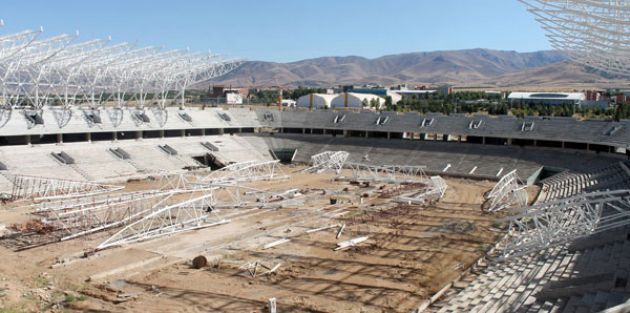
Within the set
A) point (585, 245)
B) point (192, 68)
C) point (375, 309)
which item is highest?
point (192, 68)

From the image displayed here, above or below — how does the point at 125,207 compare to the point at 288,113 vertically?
below

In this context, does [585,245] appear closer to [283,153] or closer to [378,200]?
[378,200]

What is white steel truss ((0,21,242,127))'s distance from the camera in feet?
147

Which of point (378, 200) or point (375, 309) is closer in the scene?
point (375, 309)

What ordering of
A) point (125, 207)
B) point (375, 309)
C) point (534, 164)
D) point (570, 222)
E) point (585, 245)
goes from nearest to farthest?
point (375, 309) → point (585, 245) → point (570, 222) → point (125, 207) → point (534, 164)

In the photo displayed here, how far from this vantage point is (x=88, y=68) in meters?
54.1

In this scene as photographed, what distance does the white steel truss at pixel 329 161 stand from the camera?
5006 cm

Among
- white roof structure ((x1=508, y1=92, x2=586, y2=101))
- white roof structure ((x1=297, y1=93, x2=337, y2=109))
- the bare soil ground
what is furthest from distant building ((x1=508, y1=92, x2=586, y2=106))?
the bare soil ground

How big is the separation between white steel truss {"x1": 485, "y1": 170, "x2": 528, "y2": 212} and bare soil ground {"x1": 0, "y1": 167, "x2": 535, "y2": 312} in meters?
1.57

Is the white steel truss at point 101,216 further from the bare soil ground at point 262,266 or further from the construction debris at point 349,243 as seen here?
the construction debris at point 349,243

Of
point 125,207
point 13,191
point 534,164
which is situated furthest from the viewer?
point 534,164

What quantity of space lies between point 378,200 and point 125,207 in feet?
58.7

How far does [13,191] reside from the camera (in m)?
39.8

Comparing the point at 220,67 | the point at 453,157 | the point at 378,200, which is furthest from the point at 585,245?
the point at 220,67
